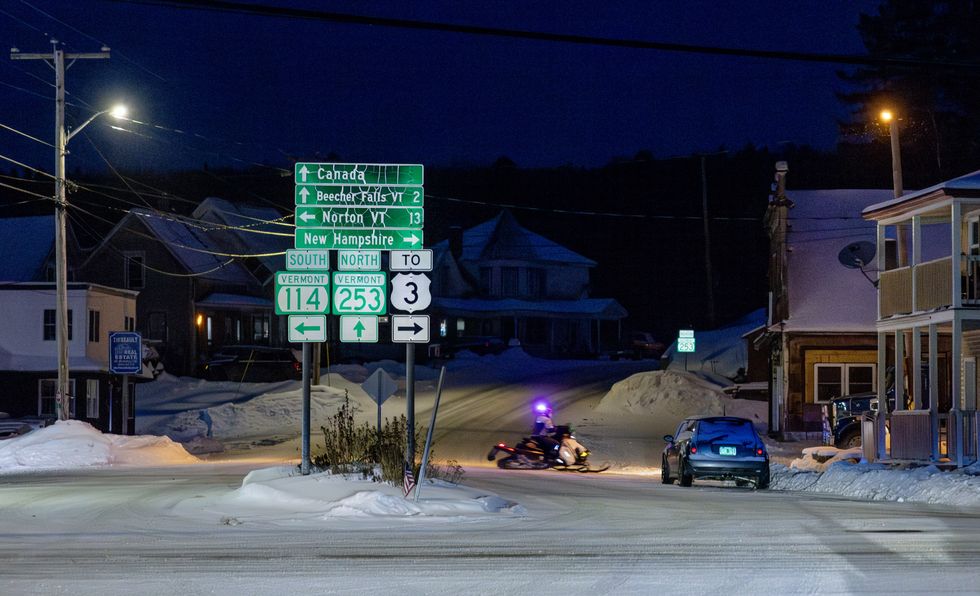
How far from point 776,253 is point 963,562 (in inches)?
1352

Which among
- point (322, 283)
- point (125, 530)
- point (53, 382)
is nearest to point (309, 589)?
point (125, 530)

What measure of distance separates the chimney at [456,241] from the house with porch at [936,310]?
185 ft

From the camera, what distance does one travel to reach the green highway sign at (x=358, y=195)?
22578 mm

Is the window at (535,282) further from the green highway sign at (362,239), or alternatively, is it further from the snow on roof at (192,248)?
the green highway sign at (362,239)

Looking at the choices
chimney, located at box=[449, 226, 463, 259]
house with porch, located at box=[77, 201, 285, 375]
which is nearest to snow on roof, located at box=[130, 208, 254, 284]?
house with porch, located at box=[77, 201, 285, 375]

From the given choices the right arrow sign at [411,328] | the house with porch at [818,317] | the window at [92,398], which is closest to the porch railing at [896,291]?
the house with porch at [818,317]

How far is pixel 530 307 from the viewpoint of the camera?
8294 cm

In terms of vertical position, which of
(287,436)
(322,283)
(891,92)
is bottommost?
(287,436)

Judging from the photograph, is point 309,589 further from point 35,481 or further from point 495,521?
point 35,481

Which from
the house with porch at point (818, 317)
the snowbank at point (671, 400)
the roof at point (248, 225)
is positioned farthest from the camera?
the roof at point (248, 225)

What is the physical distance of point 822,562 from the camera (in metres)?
12.7

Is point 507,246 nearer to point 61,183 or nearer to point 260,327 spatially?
point 260,327

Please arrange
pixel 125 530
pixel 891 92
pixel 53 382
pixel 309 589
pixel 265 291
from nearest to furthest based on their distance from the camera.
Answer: pixel 309 589 → pixel 125 530 → pixel 53 382 → pixel 891 92 → pixel 265 291

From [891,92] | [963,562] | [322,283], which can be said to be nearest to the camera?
[963,562]
